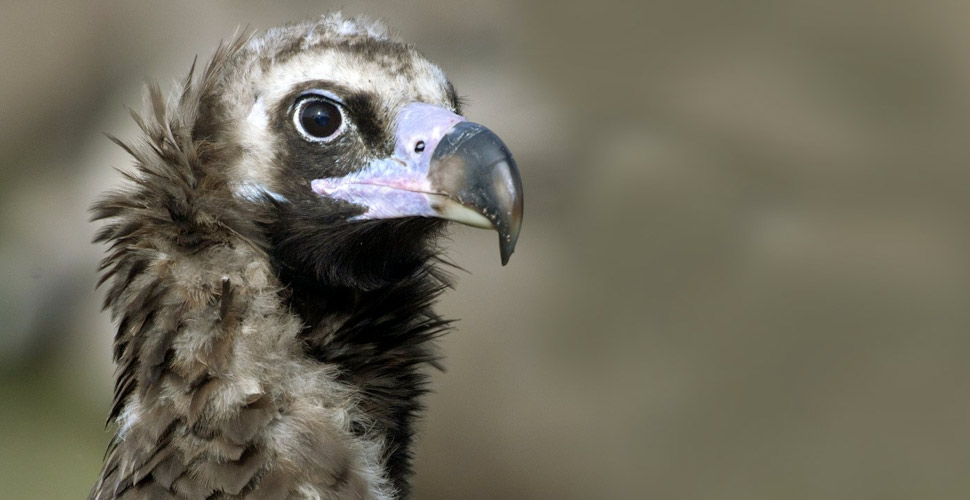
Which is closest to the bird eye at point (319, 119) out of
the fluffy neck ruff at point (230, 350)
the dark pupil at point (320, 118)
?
the dark pupil at point (320, 118)

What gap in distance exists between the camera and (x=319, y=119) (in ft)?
4.75

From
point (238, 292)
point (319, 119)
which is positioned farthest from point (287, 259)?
point (319, 119)

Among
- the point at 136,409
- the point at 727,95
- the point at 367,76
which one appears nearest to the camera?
the point at 136,409

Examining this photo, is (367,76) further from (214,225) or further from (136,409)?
(136,409)

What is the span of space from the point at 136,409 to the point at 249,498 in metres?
0.25

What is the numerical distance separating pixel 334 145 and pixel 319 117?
2.1 inches

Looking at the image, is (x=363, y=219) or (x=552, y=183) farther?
(x=552, y=183)

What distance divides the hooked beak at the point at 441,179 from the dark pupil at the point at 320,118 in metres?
0.08

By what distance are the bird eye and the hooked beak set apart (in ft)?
0.25

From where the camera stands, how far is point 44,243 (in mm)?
3621

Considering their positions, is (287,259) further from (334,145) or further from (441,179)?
(441,179)

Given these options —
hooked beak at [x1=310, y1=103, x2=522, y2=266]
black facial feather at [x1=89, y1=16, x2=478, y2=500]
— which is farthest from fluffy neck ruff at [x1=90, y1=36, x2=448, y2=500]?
hooked beak at [x1=310, y1=103, x2=522, y2=266]

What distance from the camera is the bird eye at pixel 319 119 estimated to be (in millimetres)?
1448

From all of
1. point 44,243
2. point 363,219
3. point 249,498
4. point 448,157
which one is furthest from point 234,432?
point 44,243
